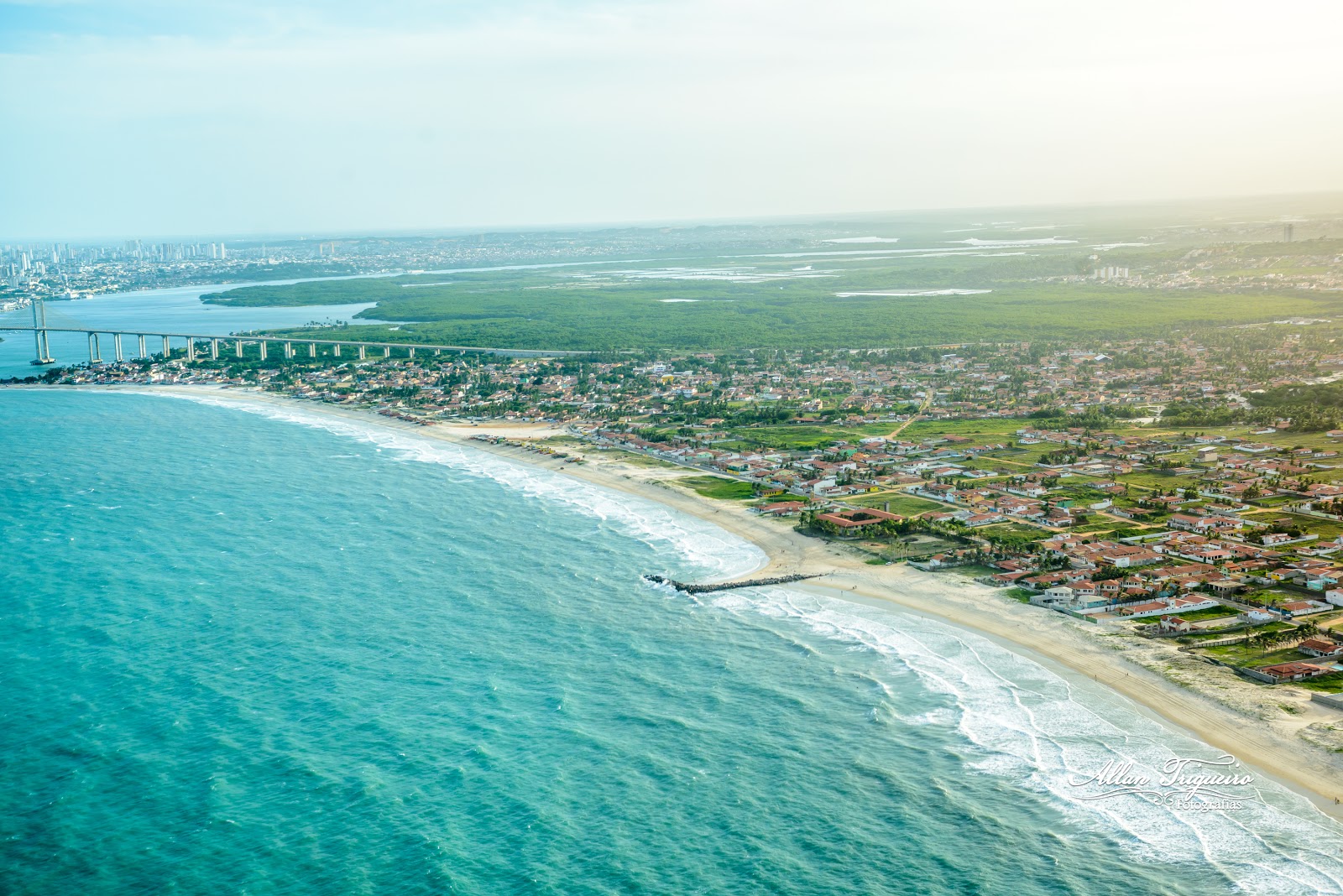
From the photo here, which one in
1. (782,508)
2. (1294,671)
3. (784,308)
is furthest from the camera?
(784,308)

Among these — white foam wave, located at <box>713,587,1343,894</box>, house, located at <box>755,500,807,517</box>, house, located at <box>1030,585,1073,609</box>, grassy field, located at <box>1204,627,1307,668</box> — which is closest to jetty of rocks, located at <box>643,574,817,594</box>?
white foam wave, located at <box>713,587,1343,894</box>

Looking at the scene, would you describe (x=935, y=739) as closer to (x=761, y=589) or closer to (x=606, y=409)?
(x=761, y=589)

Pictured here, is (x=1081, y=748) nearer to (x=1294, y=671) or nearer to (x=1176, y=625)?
(x=1294, y=671)

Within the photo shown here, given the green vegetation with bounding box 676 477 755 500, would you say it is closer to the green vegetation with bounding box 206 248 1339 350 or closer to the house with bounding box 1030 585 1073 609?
the house with bounding box 1030 585 1073 609

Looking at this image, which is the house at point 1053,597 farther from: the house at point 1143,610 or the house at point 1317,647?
the house at point 1317,647

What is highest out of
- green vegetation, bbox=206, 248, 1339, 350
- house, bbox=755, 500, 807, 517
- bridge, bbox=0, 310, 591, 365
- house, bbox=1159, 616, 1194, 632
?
green vegetation, bbox=206, 248, 1339, 350

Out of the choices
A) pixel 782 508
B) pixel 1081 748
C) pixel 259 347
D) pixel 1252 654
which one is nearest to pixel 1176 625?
pixel 1252 654

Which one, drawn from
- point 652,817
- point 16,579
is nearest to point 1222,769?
point 652,817
